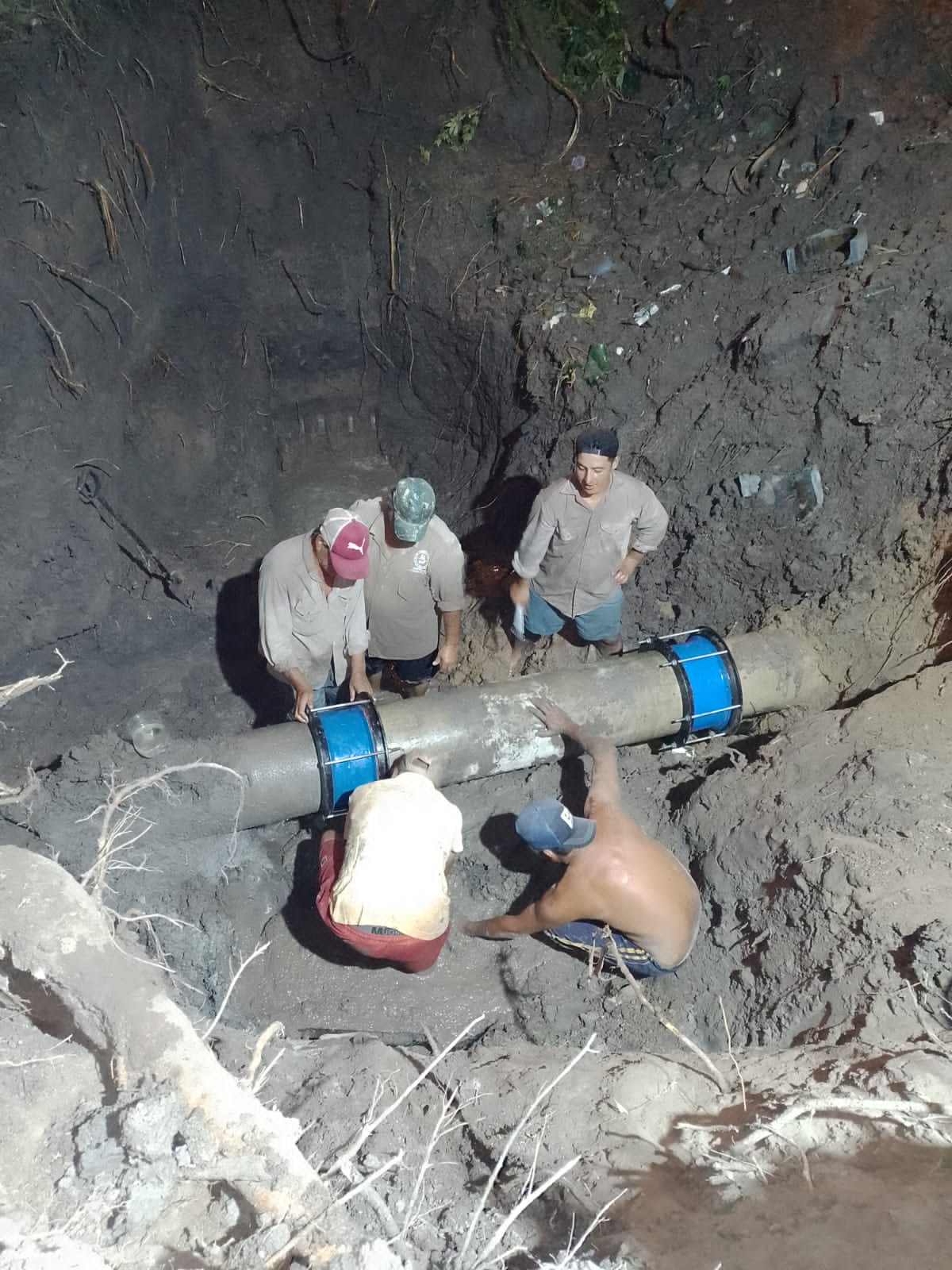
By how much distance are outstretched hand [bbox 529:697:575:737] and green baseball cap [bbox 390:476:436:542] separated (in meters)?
1.01

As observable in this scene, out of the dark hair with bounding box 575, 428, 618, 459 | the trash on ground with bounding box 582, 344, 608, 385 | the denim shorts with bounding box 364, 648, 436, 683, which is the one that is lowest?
the denim shorts with bounding box 364, 648, 436, 683

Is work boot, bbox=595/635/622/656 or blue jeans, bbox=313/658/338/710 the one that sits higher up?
blue jeans, bbox=313/658/338/710

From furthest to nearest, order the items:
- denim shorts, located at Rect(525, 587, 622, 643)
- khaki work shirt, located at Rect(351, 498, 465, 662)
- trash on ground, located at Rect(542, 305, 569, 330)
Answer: trash on ground, located at Rect(542, 305, 569, 330) → denim shorts, located at Rect(525, 587, 622, 643) → khaki work shirt, located at Rect(351, 498, 465, 662)

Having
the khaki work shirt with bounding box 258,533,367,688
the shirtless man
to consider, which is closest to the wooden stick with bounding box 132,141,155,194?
the khaki work shirt with bounding box 258,533,367,688

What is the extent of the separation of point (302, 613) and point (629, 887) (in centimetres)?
186

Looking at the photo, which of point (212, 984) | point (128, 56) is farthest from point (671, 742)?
point (128, 56)

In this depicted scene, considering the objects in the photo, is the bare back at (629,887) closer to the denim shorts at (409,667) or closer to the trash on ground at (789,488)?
the denim shorts at (409,667)

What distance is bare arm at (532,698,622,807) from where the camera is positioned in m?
3.04

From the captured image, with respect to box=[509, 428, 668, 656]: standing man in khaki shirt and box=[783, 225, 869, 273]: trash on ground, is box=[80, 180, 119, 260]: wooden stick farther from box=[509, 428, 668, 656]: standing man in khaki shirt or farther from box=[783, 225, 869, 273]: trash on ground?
box=[783, 225, 869, 273]: trash on ground

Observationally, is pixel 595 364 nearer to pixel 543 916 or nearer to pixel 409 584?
pixel 409 584

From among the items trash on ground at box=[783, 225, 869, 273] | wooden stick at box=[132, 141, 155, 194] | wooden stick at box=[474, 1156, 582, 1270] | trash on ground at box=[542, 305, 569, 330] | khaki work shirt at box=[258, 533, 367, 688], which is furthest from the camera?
trash on ground at box=[542, 305, 569, 330]

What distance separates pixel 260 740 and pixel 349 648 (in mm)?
655

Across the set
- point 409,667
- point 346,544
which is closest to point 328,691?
point 409,667

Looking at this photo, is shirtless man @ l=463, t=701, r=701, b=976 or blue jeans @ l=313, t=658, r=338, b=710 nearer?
shirtless man @ l=463, t=701, r=701, b=976
